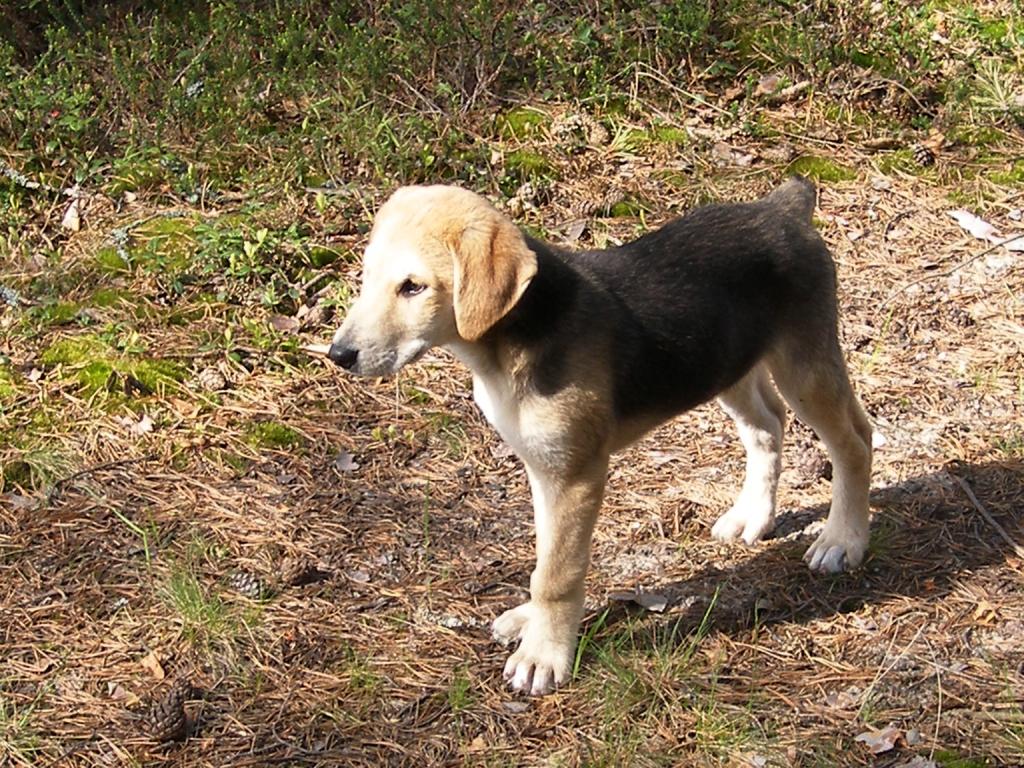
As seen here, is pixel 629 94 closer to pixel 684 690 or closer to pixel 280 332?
pixel 280 332

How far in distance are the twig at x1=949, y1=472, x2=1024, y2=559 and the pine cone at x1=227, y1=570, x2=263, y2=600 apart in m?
3.04

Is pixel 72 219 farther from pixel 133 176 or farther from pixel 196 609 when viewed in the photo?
pixel 196 609

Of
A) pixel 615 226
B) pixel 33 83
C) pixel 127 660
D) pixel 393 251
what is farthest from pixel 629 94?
pixel 127 660

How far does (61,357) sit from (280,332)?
1.10 metres

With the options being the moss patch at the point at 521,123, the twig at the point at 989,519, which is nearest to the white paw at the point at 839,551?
the twig at the point at 989,519

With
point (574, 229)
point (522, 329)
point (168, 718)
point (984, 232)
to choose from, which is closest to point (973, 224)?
point (984, 232)

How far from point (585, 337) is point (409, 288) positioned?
68cm

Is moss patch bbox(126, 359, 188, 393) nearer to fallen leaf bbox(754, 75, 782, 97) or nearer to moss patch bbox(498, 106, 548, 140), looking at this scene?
moss patch bbox(498, 106, 548, 140)

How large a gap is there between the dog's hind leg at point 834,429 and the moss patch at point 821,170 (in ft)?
9.85

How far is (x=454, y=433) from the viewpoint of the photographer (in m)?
6.09

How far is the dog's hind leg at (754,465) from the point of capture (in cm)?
530

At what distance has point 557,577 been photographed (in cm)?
445

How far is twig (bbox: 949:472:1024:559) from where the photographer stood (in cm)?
514

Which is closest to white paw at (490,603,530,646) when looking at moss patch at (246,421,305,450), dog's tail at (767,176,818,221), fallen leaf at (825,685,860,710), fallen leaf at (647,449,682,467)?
fallen leaf at (825,685,860,710)
